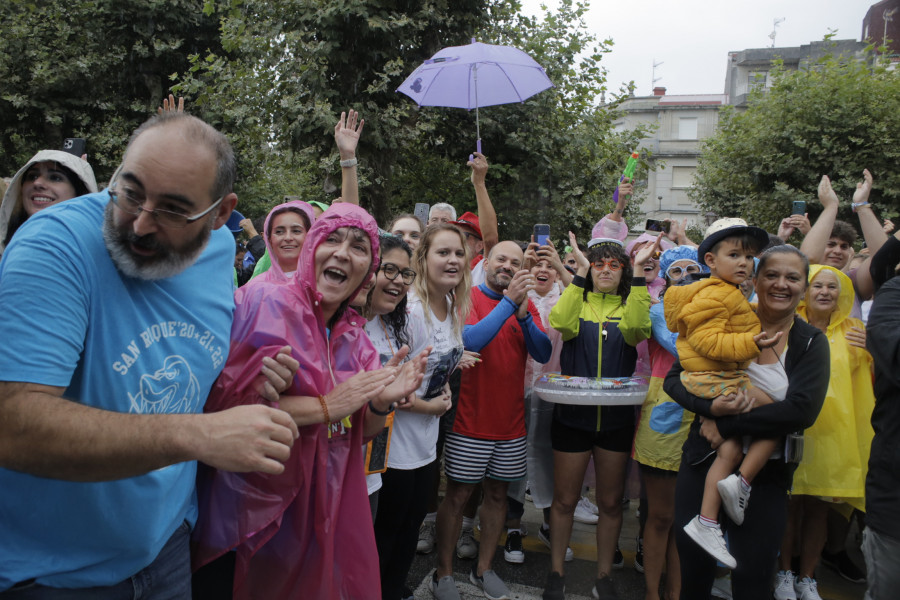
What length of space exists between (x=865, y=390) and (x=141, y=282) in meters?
4.30

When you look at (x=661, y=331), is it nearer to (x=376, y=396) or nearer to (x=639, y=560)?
(x=639, y=560)

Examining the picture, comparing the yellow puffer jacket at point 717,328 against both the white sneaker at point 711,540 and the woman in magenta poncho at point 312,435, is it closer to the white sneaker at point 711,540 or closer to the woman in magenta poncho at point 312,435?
the white sneaker at point 711,540

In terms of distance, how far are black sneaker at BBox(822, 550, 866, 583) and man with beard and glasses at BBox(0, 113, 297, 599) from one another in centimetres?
452

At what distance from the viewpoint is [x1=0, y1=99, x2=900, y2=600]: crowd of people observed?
1.39 meters

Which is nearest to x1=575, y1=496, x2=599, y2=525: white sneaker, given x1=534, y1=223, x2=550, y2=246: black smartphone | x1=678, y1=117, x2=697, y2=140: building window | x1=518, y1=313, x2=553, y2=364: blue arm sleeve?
x1=518, y1=313, x2=553, y2=364: blue arm sleeve

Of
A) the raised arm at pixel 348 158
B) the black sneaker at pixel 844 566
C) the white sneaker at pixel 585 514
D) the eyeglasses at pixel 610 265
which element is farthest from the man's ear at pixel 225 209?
the black sneaker at pixel 844 566

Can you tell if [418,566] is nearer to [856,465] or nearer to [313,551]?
[313,551]

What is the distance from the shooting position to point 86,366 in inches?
56.2

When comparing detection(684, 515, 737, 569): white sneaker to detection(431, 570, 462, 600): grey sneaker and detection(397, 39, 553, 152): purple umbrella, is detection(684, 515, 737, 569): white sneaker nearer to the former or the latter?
detection(431, 570, 462, 600): grey sneaker

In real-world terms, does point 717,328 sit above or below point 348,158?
below

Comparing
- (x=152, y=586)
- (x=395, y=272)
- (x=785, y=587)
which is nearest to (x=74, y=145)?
(x=395, y=272)

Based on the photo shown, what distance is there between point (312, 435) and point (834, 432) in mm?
3336

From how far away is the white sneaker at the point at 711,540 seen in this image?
2.61 m

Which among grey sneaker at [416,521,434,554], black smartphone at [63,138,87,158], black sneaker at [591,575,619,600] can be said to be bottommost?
grey sneaker at [416,521,434,554]
